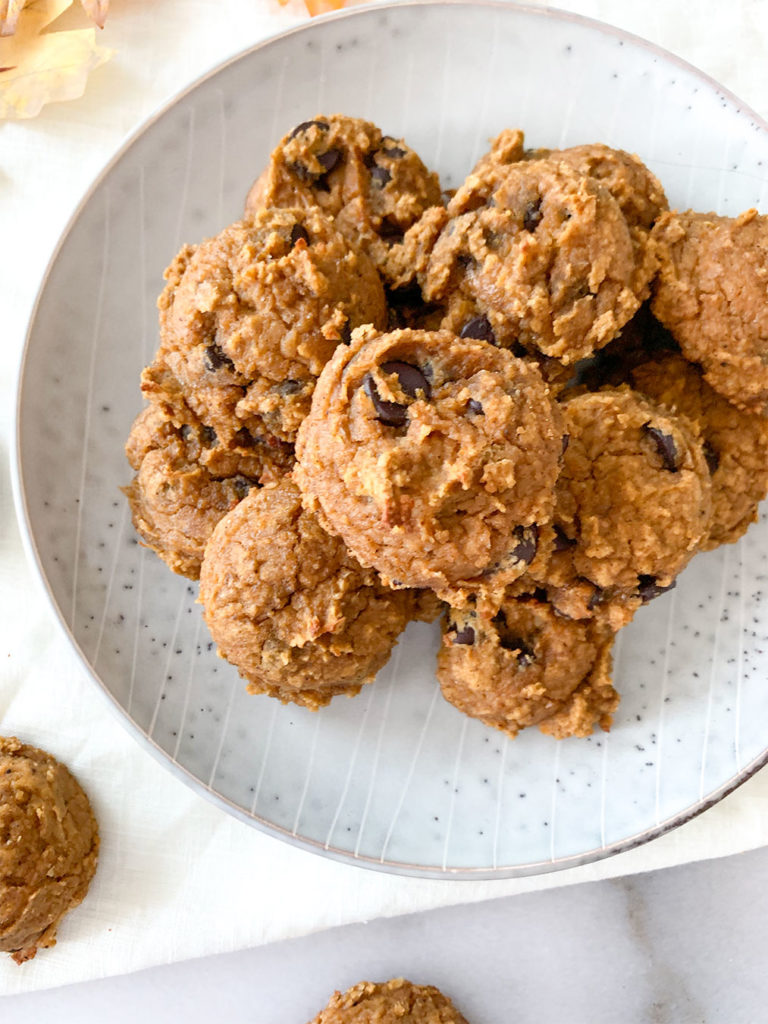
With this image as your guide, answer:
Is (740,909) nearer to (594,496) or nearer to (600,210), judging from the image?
(594,496)

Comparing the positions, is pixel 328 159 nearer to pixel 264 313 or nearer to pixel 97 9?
pixel 264 313

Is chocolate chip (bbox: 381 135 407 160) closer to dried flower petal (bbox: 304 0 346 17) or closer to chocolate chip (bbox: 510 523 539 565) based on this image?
dried flower petal (bbox: 304 0 346 17)

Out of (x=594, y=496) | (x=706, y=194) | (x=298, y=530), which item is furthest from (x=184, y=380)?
(x=706, y=194)

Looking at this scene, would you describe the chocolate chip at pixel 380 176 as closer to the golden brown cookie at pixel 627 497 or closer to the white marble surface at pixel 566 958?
the golden brown cookie at pixel 627 497

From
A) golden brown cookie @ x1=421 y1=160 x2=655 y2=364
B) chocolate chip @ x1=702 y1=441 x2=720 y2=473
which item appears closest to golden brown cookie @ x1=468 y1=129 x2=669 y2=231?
golden brown cookie @ x1=421 y1=160 x2=655 y2=364

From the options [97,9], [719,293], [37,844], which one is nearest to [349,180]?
[719,293]

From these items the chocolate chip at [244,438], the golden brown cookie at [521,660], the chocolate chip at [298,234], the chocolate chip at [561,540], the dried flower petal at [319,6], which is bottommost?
the golden brown cookie at [521,660]

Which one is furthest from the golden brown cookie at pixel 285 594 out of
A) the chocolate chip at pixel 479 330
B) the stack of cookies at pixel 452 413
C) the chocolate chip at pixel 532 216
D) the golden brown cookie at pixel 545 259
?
the chocolate chip at pixel 532 216
